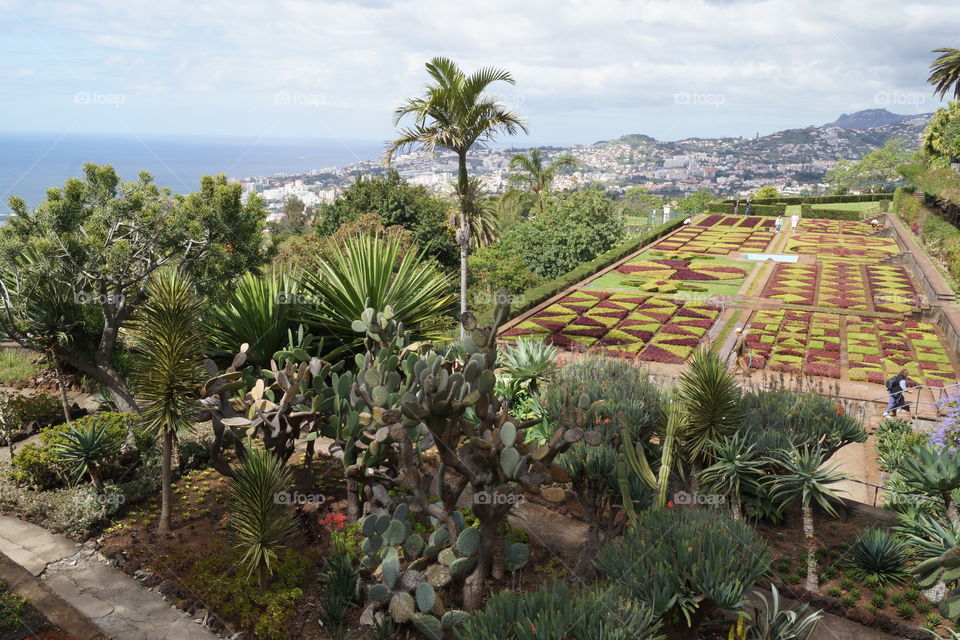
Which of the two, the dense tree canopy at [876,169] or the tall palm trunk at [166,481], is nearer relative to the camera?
the tall palm trunk at [166,481]

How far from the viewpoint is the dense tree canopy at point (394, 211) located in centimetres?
3192

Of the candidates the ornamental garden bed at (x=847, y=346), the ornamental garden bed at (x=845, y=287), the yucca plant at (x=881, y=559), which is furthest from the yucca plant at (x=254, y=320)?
the ornamental garden bed at (x=845, y=287)

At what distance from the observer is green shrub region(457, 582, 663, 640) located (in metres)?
3.97

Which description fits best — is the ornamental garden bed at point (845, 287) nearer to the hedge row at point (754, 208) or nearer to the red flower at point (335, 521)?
the red flower at point (335, 521)

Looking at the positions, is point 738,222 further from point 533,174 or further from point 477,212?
point 477,212

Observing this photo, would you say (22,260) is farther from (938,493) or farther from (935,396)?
(935,396)

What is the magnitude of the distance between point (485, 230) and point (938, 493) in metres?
9.12

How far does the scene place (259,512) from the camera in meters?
5.64

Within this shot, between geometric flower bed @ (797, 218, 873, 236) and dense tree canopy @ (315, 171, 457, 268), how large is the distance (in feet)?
84.3

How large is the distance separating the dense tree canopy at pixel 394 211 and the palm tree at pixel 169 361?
25.1 m

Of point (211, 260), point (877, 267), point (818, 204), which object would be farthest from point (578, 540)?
point (818, 204)

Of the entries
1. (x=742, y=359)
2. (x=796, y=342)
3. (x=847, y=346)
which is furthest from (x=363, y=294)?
(x=847, y=346)

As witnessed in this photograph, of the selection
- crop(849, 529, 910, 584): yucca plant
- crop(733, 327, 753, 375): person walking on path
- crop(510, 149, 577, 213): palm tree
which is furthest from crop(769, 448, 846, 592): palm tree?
crop(510, 149, 577, 213): palm tree

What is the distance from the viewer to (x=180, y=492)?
780cm
